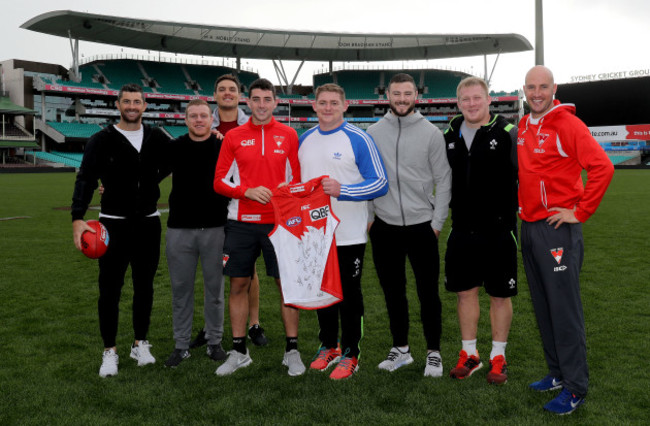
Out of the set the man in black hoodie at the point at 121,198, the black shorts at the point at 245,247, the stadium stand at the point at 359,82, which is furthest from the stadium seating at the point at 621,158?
the man in black hoodie at the point at 121,198

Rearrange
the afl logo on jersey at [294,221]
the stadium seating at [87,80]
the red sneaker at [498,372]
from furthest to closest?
1. the stadium seating at [87,80]
2. the afl logo on jersey at [294,221]
3. the red sneaker at [498,372]

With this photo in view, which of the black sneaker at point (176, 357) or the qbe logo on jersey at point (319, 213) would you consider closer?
the qbe logo on jersey at point (319, 213)

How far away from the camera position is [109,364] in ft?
12.8

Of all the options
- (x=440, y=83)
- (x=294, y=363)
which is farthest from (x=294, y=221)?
(x=440, y=83)

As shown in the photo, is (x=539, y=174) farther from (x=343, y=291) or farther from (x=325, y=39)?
(x=325, y=39)

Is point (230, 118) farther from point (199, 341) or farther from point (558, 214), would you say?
point (558, 214)

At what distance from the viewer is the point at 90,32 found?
158ft

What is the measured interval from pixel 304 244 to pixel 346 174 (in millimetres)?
608

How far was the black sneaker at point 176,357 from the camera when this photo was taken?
4039 mm

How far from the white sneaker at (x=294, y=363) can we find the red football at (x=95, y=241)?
165 cm

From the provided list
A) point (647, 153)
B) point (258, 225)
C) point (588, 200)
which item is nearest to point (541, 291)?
point (588, 200)

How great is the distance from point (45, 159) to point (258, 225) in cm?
5013

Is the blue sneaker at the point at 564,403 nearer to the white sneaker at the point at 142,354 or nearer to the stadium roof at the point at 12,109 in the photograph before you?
the white sneaker at the point at 142,354

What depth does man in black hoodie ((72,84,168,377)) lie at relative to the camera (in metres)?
3.90
